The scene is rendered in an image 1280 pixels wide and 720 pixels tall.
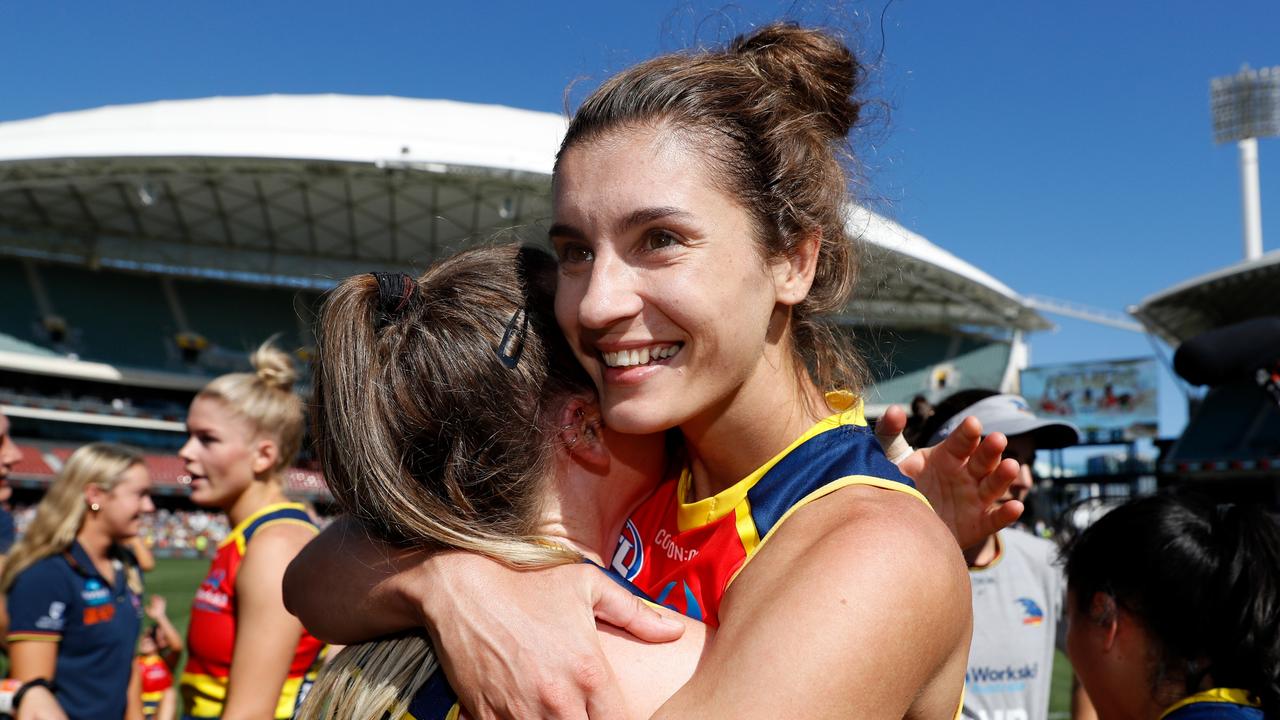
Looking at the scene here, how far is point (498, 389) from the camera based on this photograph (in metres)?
1.60

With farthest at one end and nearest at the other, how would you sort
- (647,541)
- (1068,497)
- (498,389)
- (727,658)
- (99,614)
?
(1068,497), (99,614), (647,541), (498,389), (727,658)

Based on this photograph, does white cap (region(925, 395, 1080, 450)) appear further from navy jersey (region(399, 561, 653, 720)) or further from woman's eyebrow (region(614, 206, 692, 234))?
navy jersey (region(399, 561, 653, 720))

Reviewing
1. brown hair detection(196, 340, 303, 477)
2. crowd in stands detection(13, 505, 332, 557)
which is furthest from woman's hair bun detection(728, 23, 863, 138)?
crowd in stands detection(13, 505, 332, 557)

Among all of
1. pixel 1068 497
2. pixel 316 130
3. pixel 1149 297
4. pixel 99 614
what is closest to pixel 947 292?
pixel 1149 297

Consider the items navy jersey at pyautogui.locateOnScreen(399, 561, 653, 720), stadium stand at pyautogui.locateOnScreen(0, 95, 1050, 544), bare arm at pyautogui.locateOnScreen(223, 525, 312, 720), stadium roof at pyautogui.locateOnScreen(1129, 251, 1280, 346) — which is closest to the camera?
navy jersey at pyautogui.locateOnScreen(399, 561, 653, 720)

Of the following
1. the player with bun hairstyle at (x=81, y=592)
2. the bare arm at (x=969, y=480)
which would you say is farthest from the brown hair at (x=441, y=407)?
the player with bun hairstyle at (x=81, y=592)

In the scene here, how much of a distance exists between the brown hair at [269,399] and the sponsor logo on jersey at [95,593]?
1407 mm

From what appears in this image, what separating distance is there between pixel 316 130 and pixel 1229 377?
108 feet

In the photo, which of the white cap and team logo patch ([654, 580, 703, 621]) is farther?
the white cap

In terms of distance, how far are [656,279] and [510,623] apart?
23.1 inches

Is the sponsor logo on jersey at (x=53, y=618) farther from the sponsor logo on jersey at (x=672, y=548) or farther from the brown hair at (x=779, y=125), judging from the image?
the brown hair at (x=779, y=125)

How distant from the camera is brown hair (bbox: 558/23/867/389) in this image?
1.61 m

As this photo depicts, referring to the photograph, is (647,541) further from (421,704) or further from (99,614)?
(99,614)

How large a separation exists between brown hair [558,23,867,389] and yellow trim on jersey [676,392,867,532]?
14 centimetres
